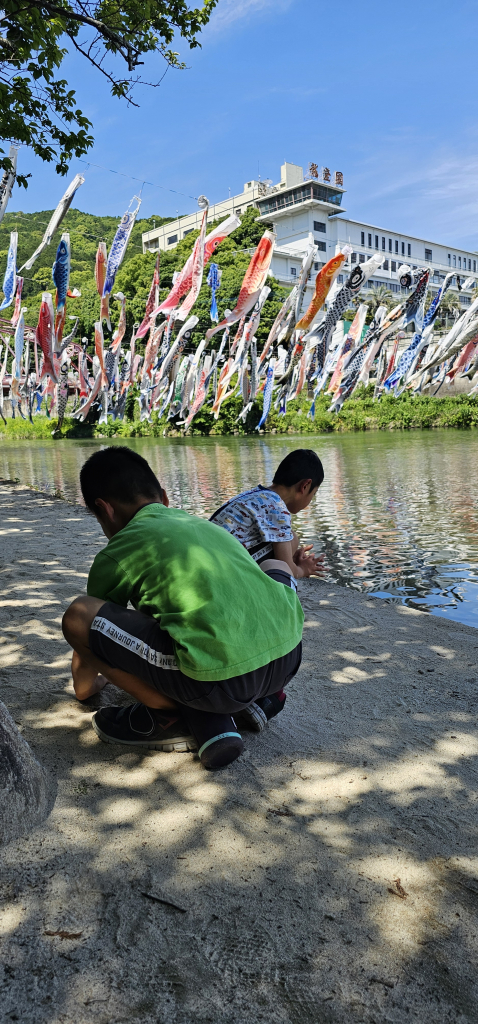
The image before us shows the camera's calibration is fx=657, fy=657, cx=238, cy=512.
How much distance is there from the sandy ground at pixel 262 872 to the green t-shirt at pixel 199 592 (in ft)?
1.50

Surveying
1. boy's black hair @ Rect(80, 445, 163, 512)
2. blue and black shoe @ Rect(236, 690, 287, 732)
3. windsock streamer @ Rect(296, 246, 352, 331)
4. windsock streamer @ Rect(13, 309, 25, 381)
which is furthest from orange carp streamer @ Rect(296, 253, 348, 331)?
blue and black shoe @ Rect(236, 690, 287, 732)

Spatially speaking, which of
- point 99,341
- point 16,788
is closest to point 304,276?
point 99,341

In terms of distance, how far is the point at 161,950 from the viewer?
58.4 inches

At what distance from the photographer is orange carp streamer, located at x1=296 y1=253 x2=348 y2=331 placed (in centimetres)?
1086

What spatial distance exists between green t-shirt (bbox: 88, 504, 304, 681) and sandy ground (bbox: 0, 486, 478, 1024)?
456 millimetres

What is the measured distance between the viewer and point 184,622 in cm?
205

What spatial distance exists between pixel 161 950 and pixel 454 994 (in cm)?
64

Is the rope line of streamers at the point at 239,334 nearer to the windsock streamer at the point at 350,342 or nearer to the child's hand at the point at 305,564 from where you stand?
the windsock streamer at the point at 350,342

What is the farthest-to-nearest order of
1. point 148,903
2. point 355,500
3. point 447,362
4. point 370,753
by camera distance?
point 447,362
point 355,500
point 370,753
point 148,903

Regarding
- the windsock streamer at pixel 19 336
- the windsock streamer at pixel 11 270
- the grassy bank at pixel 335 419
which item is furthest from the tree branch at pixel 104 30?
the grassy bank at pixel 335 419

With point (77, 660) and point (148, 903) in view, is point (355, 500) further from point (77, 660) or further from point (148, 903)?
point (148, 903)

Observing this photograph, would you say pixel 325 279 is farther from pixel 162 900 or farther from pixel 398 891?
pixel 162 900

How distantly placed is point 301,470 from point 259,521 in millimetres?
374

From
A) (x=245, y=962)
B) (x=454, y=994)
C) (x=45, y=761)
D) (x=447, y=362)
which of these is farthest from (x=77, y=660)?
(x=447, y=362)
